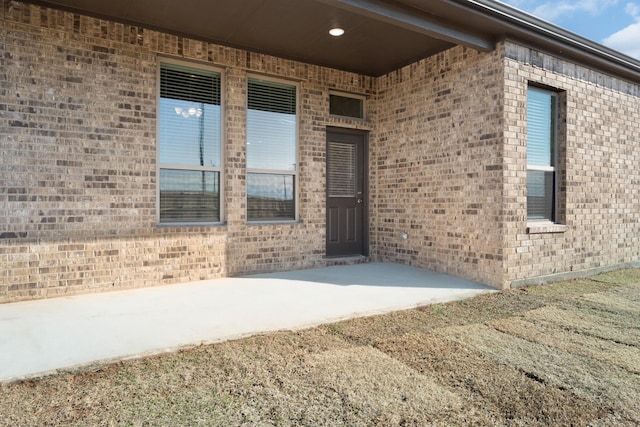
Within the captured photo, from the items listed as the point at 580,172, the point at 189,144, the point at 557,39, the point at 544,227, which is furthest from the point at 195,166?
the point at 580,172

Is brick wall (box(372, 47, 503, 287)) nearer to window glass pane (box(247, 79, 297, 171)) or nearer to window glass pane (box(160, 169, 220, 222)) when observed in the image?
window glass pane (box(247, 79, 297, 171))

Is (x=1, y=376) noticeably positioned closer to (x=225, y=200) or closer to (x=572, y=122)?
(x=225, y=200)

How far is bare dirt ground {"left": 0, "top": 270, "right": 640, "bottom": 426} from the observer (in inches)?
88.1

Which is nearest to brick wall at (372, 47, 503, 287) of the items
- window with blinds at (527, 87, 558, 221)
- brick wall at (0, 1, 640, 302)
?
brick wall at (0, 1, 640, 302)

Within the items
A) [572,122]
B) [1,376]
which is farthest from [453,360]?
[572,122]

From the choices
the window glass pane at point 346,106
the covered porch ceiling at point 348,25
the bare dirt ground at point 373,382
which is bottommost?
the bare dirt ground at point 373,382

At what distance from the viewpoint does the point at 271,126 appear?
6.29 meters

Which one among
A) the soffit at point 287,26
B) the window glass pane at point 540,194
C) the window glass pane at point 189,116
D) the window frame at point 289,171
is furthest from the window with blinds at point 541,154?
the window glass pane at point 189,116

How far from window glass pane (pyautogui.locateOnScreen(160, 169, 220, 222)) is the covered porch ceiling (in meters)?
1.88

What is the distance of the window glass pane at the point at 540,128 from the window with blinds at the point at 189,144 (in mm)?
4489

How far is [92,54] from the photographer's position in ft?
16.1

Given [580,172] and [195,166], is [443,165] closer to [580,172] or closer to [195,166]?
[580,172]

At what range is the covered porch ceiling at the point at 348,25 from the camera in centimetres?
459

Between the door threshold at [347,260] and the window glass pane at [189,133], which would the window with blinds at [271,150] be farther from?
the door threshold at [347,260]
